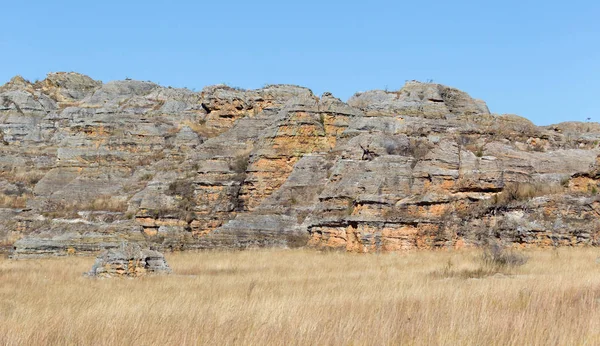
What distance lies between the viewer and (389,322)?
872 centimetres

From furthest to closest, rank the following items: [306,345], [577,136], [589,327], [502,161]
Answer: [577,136], [502,161], [589,327], [306,345]

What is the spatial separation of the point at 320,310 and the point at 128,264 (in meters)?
12.8

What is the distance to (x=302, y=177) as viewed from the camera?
42.9 meters

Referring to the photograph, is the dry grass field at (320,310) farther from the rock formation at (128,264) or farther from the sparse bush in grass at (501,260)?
the rock formation at (128,264)

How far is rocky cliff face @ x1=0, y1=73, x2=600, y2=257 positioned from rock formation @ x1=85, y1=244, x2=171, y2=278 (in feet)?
36.4

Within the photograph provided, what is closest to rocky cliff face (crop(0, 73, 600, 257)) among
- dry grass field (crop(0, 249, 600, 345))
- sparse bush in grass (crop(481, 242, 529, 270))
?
sparse bush in grass (crop(481, 242, 529, 270))

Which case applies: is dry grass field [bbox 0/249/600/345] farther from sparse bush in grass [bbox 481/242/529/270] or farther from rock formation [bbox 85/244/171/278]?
rock formation [bbox 85/244/171/278]

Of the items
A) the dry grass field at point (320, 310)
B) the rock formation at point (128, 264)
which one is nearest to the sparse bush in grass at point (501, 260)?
the dry grass field at point (320, 310)

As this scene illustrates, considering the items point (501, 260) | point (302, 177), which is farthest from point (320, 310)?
point (302, 177)

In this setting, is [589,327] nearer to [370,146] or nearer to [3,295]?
[3,295]

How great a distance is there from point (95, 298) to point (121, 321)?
4689 millimetres

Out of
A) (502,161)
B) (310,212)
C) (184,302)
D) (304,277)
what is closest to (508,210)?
(502,161)

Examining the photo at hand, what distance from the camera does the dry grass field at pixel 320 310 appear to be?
7.94 meters

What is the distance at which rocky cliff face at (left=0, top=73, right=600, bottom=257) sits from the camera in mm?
29016
